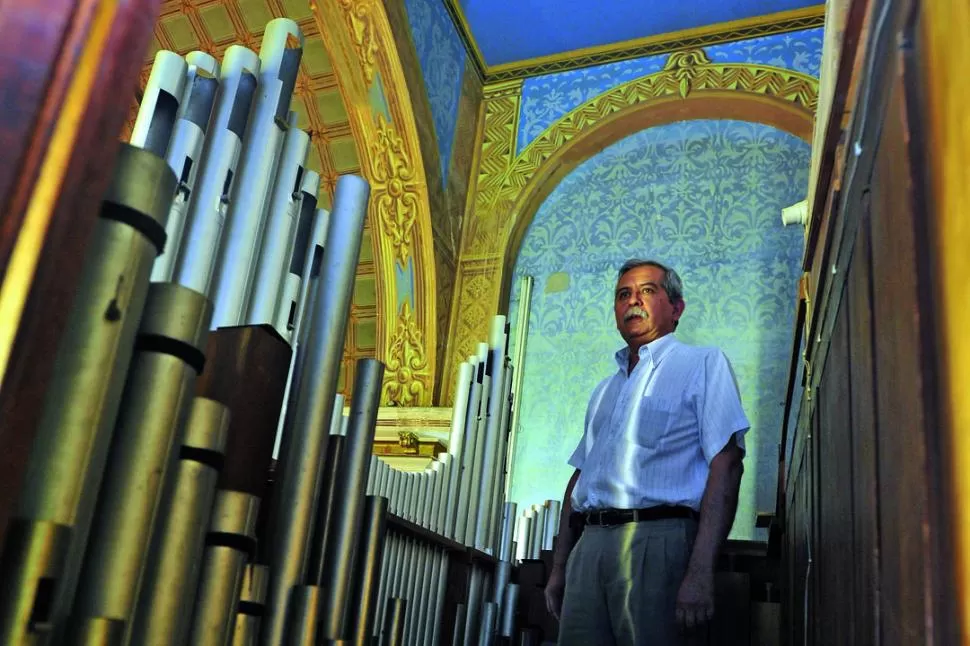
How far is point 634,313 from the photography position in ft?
8.15

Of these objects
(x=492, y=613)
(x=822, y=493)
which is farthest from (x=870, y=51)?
(x=492, y=613)

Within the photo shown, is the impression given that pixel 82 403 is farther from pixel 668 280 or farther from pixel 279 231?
pixel 668 280

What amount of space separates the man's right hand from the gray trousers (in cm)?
24

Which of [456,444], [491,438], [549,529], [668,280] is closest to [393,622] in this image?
[668,280]

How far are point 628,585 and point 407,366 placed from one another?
371cm

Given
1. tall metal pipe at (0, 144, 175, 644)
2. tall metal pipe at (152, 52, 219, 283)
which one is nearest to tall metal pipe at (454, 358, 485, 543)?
tall metal pipe at (152, 52, 219, 283)

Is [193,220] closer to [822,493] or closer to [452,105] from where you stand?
[822,493]

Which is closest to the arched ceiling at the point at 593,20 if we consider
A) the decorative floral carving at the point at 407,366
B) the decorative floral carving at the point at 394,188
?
the decorative floral carving at the point at 394,188

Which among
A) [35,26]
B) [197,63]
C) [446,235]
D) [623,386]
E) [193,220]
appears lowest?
[35,26]

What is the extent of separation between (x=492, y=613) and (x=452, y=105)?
12.4 feet

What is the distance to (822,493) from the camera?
1.50m

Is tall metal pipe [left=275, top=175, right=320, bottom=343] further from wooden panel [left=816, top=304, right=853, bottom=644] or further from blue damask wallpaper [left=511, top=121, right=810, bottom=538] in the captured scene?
blue damask wallpaper [left=511, top=121, right=810, bottom=538]

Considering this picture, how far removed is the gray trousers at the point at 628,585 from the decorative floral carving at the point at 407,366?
3512 millimetres

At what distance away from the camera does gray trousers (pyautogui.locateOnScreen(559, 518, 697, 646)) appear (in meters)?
2.05
